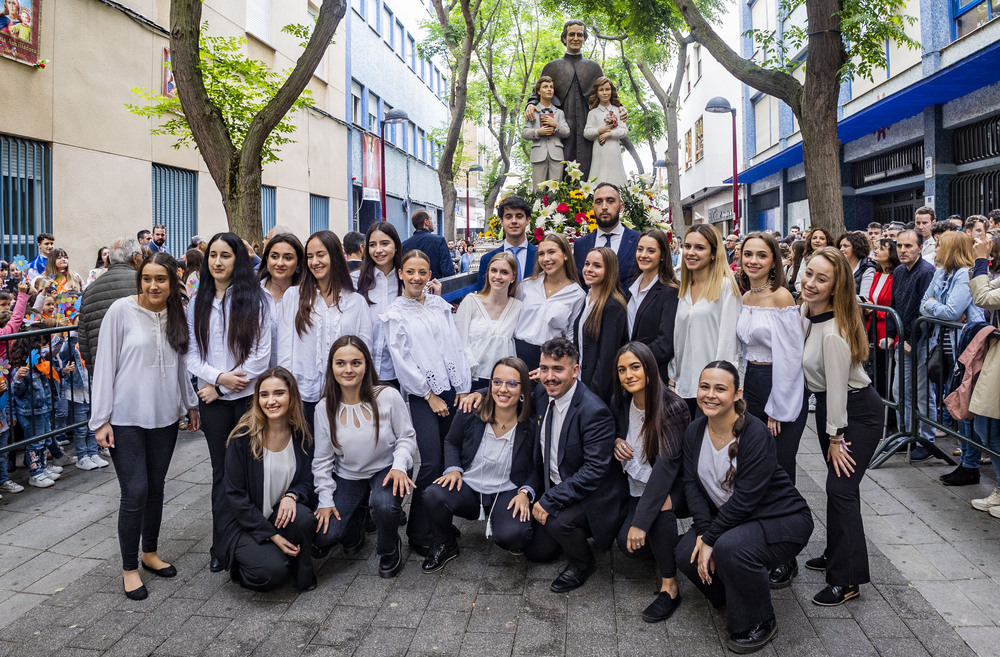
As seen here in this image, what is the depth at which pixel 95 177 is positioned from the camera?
467 inches

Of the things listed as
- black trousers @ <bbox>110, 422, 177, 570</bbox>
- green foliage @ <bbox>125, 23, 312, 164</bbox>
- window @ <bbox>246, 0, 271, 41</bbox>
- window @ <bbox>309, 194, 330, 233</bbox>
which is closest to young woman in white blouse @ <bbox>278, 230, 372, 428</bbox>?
black trousers @ <bbox>110, 422, 177, 570</bbox>

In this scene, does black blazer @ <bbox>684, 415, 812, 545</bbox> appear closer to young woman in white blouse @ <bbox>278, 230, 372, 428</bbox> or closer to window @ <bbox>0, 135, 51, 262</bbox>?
young woman in white blouse @ <bbox>278, 230, 372, 428</bbox>

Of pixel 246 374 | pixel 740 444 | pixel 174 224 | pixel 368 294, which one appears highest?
pixel 174 224

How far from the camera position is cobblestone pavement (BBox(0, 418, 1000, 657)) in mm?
3463

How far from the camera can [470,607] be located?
3.87 m

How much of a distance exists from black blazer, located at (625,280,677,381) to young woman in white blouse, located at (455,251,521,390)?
0.84m

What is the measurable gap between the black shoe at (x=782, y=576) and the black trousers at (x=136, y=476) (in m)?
3.38

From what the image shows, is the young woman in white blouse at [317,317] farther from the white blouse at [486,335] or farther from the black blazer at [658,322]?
the black blazer at [658,322]

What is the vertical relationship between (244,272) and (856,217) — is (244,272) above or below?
below

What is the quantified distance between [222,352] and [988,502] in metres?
5.11

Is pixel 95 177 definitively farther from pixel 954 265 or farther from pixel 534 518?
pixel 954 265

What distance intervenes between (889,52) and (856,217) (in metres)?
4.56

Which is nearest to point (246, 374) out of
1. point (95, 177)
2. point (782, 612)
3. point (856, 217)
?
point (782, 612)

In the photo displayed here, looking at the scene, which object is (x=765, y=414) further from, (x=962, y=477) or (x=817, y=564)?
(x=962, y=477)
